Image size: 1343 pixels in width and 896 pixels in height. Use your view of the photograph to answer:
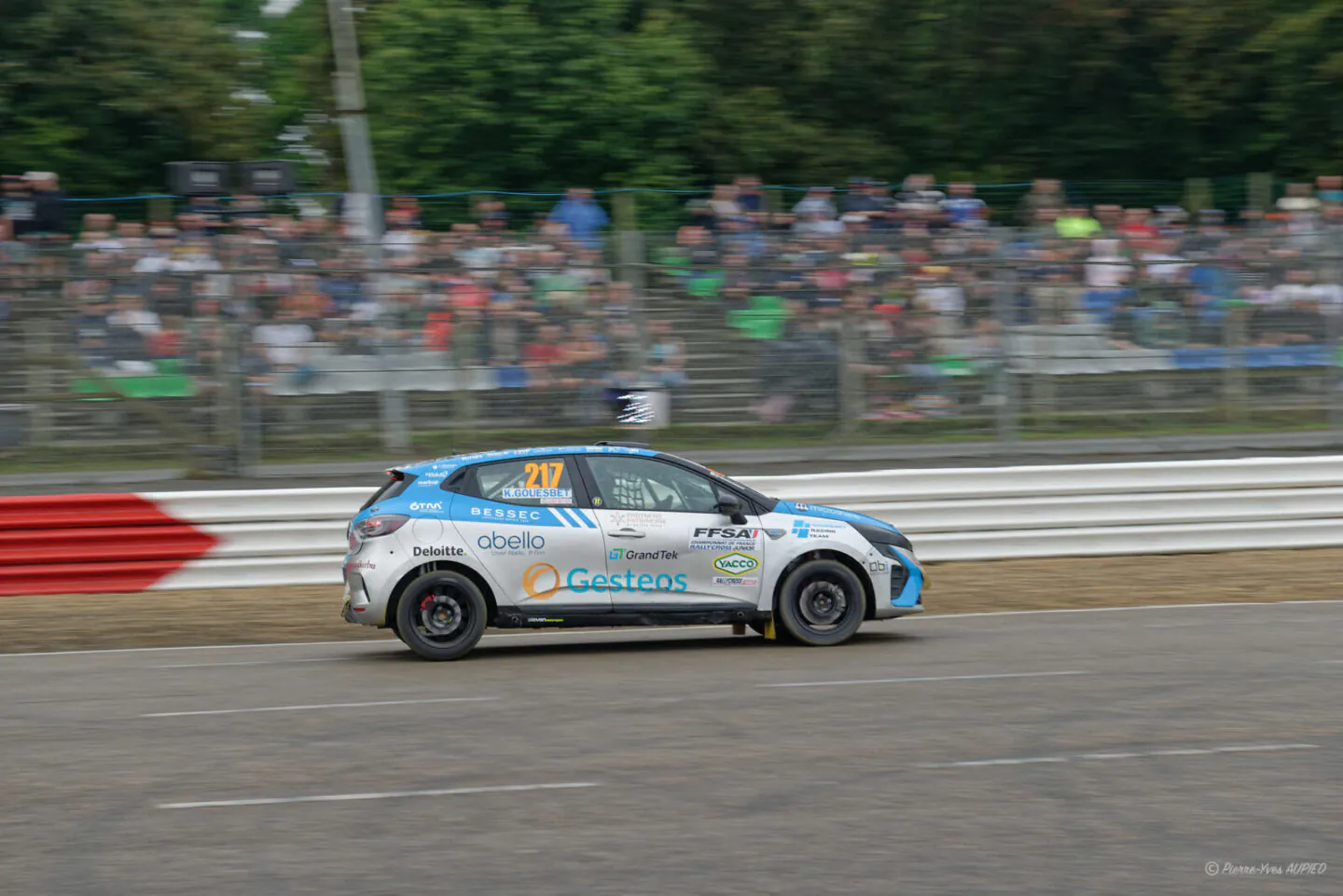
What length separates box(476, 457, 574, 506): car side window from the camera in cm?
1115

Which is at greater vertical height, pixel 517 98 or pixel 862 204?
pixel 517 98

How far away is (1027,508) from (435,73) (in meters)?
15.2

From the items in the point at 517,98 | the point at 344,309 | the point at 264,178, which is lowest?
the point at 344,309

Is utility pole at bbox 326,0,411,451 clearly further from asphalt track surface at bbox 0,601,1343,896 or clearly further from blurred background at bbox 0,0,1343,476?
asphalt track surface at bbox 0,601,1343,896

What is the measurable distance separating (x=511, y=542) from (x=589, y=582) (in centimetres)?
60

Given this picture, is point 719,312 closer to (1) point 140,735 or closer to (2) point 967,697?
(2) point 967,697

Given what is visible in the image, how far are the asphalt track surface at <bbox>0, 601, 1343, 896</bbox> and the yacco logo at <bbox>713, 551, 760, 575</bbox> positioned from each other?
1.94 ft

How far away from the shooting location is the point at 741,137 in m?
29.8

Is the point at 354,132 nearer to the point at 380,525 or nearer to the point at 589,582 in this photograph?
the point at 380,525

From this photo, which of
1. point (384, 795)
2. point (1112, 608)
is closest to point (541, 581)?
point (384, 795)

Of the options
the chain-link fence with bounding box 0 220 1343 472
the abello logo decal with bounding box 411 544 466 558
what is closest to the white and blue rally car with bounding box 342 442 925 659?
the abello logo decal with bounding box 411 544 466 558

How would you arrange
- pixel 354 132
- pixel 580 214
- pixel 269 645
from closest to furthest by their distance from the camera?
pixel 269 645, pixel 580 214, pixel 354 132

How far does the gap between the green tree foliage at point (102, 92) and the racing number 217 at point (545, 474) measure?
67.3 ft

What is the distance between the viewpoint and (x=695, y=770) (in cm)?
721
